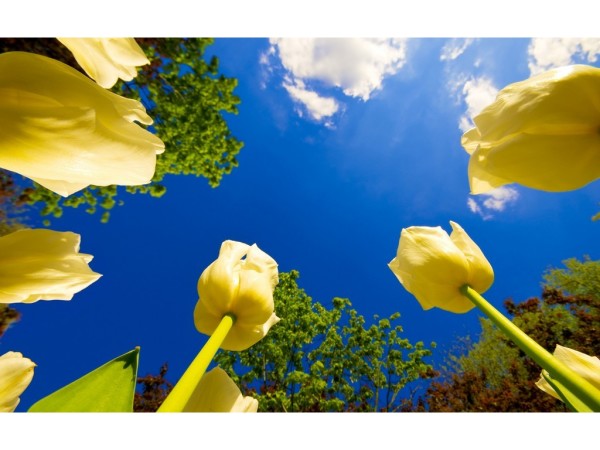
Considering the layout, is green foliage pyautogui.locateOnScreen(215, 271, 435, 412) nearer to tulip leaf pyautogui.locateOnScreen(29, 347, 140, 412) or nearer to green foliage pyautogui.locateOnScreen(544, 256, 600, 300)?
green foliage pyautogui.locateOnScreen(544, 256, 600, 300)

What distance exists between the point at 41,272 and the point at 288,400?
8.15m

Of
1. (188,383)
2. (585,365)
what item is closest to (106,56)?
(188,383)

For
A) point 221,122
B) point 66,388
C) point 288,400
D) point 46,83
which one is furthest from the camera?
point 288,400

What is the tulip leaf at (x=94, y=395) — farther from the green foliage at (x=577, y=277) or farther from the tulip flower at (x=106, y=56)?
the green foliage at (x=577, y=277)

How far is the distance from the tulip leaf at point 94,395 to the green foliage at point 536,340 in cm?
401

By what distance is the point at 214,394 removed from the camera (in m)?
0.34

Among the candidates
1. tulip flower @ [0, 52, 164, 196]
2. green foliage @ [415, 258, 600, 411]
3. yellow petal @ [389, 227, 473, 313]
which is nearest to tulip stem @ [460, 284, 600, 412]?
yellow petal @ [389, 227, 473, 313]

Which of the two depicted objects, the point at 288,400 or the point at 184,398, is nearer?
the point at 184,398

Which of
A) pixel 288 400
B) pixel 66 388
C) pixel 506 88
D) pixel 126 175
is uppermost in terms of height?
pixel 288 400

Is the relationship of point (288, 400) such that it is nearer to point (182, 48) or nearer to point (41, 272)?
point (182, 48)

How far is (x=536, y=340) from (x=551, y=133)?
6.35 metres

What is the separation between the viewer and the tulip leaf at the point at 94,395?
362mm
